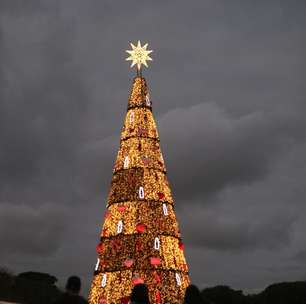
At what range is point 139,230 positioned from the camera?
950 inches

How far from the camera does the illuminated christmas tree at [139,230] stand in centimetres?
2352

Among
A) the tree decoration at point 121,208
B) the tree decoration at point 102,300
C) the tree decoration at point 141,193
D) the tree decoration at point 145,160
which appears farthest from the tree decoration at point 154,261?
the tree decoration at point 145,160

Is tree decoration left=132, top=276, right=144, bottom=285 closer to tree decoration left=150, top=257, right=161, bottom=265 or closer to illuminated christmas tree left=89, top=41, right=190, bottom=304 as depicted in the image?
illuminated christmas tree left=89, top=41, right=190, bottom=304

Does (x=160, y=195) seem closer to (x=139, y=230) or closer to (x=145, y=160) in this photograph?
(x=145, y=160)

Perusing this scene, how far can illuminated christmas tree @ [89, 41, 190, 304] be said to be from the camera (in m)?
23.5

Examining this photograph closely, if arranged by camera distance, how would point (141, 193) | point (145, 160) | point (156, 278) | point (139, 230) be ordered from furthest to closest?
point (145, 160) < point (141, 193) < point (139, 230) < point (156, 278)

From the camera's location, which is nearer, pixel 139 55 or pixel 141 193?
pixel 141 193

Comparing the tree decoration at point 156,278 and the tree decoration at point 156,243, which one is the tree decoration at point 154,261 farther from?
the tree decoration at point 156,243

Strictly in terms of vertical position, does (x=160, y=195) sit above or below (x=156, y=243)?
above

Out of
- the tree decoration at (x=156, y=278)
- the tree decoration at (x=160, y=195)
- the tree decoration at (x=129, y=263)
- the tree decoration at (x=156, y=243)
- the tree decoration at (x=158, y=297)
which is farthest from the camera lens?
the tree decoration at (x=160, y=195)

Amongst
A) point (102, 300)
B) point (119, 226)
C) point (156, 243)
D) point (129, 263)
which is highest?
point (119, 226)

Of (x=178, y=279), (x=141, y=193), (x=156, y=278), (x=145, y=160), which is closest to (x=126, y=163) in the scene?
(x=145, y=160)

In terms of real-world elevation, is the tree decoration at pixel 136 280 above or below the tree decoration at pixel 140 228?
below

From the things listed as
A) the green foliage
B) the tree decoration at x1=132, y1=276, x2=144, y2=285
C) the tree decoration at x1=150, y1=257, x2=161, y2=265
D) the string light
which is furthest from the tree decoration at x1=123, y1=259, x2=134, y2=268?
the green foliage
